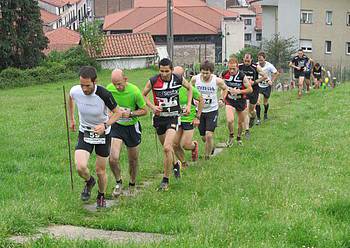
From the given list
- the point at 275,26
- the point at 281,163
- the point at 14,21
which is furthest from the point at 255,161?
the point at 275,26

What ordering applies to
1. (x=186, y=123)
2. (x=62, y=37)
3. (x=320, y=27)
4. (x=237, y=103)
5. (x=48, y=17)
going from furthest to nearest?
(x=48, y=17) < (x=62, y=37) < (x=320, y=27) < (x=237, y=103) < (x=186, y=123)

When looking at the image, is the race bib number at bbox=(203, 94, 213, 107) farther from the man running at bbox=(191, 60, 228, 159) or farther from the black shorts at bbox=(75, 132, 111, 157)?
the black shorts at bbox=(75, 132, 111, 157)

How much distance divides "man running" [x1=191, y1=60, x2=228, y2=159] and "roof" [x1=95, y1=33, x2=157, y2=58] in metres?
45.7

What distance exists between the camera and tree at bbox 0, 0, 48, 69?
47781 mm

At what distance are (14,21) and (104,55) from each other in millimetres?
11646

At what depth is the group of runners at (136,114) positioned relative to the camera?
30.0ft

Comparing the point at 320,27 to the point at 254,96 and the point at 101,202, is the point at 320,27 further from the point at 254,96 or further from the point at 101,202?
the point at 101,202

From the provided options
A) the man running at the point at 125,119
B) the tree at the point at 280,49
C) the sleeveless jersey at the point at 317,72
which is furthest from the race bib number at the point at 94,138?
the tree at the point at 280,49

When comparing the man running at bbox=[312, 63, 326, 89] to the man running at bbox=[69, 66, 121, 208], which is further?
the man running at bbox=[312, 63, 326, 89]

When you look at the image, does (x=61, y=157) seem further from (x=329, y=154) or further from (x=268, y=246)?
(x=268, y=246)

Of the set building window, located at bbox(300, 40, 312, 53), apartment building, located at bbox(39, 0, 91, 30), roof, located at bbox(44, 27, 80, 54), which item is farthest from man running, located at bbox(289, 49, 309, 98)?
apartment building, located at bbox(39, 0, 91, 30)

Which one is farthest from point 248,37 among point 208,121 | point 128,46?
point 208,121

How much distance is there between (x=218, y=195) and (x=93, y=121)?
2234 mm

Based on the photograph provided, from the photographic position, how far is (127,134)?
415 inches
